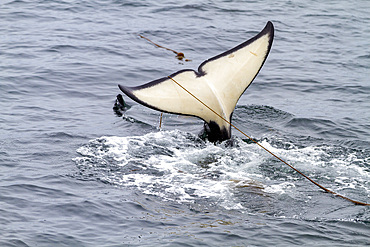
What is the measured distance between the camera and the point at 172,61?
15859mm

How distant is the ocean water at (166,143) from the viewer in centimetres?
717

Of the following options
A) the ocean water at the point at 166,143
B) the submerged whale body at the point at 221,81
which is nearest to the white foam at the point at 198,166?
the ocean water at the point at 166,143

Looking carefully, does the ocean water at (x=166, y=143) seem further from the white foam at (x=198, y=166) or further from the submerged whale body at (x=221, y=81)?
the submerged whale body at (x=221, y=81)

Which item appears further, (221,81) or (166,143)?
(166,143)

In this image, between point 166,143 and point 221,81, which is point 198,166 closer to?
point 166,143

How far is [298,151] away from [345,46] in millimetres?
9130

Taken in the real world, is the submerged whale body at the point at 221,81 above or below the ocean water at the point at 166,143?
above

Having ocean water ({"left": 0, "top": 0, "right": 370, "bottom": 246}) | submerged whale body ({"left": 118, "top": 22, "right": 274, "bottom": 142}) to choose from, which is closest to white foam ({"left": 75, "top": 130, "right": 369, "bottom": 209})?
ocean water ({"left": 0, "top": 0, "right": 370, "bottom": 246})

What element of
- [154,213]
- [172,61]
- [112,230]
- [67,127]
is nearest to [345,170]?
[154,213]

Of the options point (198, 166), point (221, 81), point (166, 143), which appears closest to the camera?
point (198, 166)

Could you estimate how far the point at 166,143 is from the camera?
10.1 m

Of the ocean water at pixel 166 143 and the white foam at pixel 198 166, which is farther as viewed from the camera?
the white foam at pixel 198 166

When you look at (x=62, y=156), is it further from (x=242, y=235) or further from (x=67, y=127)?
(x=242, y=235)

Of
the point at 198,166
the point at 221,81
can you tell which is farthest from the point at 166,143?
the point at 221,81
